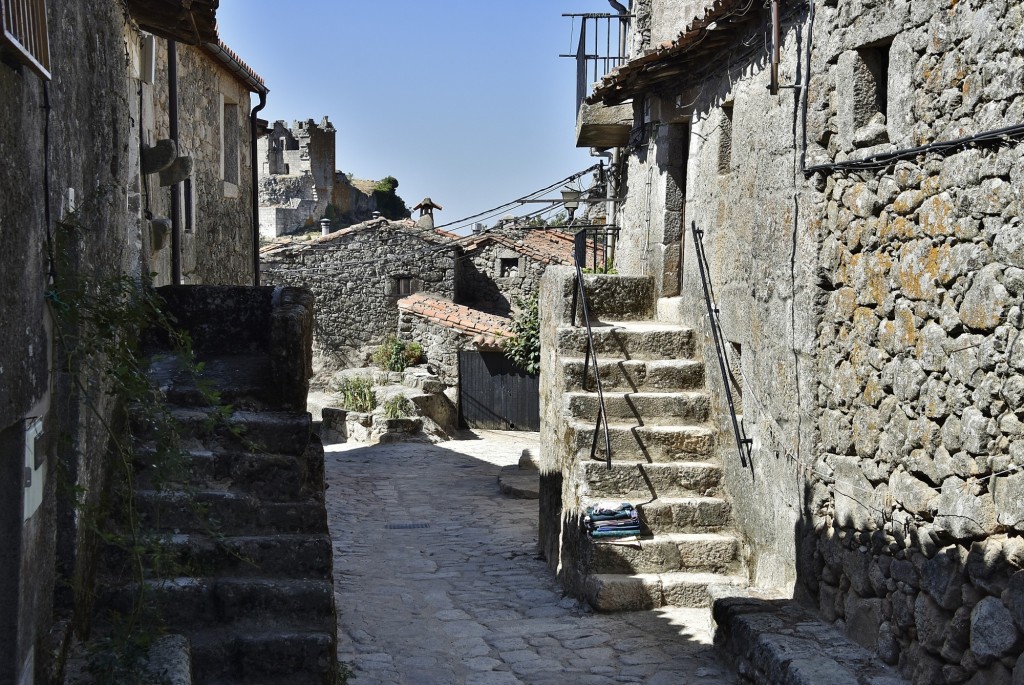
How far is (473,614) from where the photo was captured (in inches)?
291

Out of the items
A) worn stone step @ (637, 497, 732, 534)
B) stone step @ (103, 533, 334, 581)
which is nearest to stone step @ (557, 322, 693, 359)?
worn stone step @ (637, 497, 732, 534)

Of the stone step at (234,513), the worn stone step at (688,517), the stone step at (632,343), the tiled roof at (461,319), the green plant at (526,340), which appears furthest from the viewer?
the tiled roof at (461,319)

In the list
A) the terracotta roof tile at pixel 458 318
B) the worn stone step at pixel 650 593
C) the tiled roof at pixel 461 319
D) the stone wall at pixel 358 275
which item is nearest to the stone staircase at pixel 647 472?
the worn stone step at pixel 650 593

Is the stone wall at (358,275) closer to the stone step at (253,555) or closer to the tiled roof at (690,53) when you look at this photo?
the tiled roof at (690,53)

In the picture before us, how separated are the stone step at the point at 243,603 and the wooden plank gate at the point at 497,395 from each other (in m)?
17.0

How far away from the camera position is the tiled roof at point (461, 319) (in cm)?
2216

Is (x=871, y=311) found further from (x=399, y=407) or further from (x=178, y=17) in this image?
(x=399, y=407)

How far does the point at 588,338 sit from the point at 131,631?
488cm

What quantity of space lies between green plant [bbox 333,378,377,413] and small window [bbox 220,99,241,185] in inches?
303

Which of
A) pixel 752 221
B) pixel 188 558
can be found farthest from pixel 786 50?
pixel 188 558

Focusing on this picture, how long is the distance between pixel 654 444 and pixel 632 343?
971mm

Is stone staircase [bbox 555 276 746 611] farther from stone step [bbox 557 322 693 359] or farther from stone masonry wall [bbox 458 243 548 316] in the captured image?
stone masonry wall [bbox 458 243 548 316]

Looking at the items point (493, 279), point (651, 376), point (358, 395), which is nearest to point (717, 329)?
point (651, 376)

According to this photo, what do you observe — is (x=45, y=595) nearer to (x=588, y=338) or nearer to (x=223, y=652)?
(x=223, y=652)
